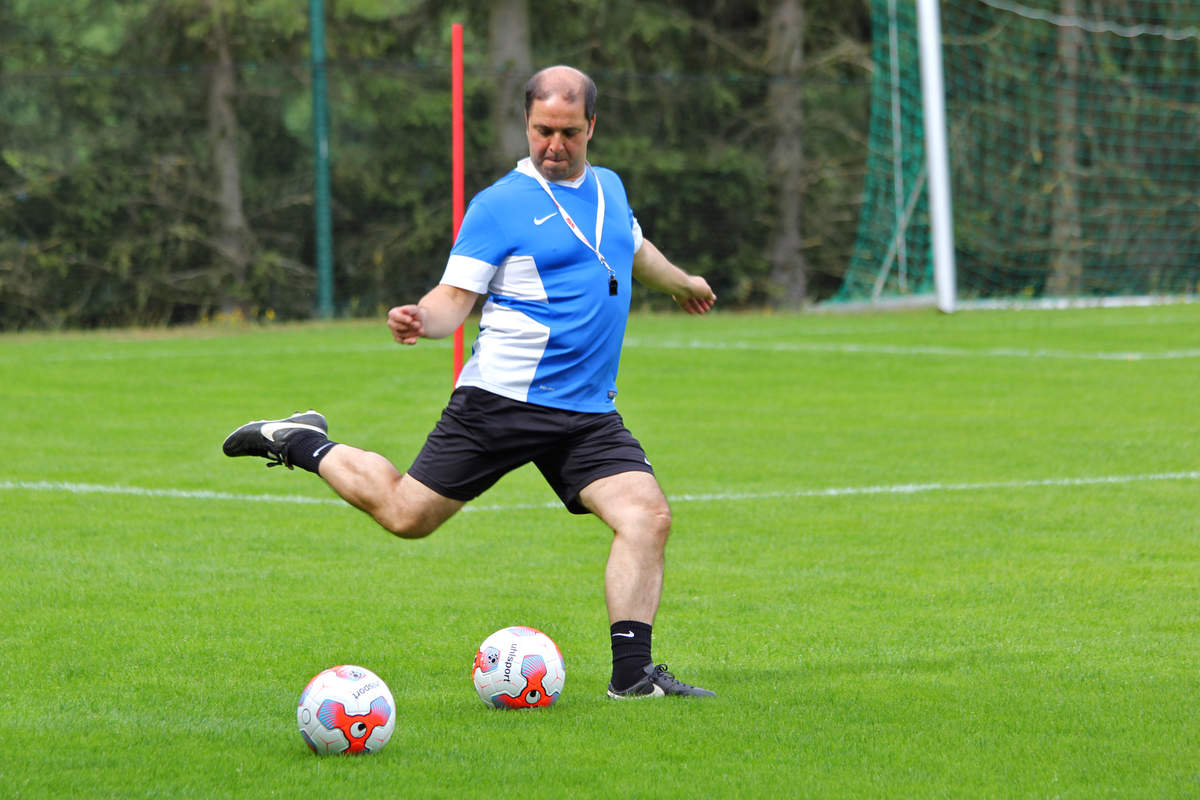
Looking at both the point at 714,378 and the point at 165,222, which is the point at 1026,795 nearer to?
the point at 714,378

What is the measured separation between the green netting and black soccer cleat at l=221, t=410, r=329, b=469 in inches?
644

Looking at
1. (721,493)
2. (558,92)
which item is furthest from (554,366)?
(721,493)

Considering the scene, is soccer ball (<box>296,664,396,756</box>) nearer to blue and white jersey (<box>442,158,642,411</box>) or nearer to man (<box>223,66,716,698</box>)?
man (<box>223,66,716,698</box>)

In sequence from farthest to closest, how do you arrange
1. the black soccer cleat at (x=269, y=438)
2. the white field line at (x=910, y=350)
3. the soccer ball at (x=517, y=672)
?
1. the white field line at (x=910, y=350)
2. the black soccer cleat at (x=269, y=438)
3. the soccer ball at (x=517, y=672)

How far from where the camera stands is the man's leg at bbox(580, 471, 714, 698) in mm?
5445

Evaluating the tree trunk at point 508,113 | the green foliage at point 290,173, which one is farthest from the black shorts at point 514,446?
the green foliage at point 290,173

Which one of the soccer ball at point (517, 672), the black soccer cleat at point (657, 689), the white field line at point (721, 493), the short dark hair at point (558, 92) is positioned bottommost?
the white field line at point (721, 493)

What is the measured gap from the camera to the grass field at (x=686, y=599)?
4.70 m

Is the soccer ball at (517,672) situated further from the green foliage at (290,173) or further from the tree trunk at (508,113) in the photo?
the green foliage at (290,173)

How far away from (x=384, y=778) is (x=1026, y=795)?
5.56ft

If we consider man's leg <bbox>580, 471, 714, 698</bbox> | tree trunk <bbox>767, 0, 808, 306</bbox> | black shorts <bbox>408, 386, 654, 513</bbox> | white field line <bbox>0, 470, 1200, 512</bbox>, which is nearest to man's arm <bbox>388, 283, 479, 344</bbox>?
black shorts <bbox>408, 386, 654, 513</bbox>

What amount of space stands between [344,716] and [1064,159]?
19926mm

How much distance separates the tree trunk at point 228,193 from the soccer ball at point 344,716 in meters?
16.2

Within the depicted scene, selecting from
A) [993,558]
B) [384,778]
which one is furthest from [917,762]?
[993,558]
